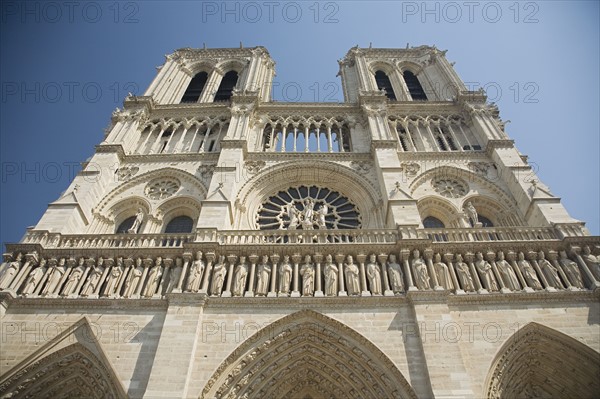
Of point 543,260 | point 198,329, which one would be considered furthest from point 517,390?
point 198,329

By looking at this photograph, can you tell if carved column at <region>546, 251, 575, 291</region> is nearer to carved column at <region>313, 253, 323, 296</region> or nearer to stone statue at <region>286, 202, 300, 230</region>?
carved column at <region>313, 253, 323, 296</region>

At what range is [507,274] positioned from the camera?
1039 centimetres

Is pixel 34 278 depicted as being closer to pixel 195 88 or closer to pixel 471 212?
pixel 471 212

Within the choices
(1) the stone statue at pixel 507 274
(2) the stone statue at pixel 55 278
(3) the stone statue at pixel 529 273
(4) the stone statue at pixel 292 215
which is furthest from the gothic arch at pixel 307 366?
(2) the stone statue at pixel 55 278

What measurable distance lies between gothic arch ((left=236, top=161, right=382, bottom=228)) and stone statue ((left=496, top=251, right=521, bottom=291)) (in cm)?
441

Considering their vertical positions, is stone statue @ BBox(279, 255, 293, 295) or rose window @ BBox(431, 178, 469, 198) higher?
rose window @ BBox(431, 178, 469, 198)

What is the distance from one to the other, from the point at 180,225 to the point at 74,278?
421 centimetres

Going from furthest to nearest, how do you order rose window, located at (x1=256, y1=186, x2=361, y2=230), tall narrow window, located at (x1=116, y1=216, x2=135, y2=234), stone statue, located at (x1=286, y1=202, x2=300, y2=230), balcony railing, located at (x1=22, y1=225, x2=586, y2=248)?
tall narrow window, located at (x1=116, y1=216, x2=135, y2=234) < rose window, located at (x1=256, y1=186, x2=361, y2=230) < stone statue, located at (x1=286, y1=202, x2=300, y2=230) < balcony railing, located at (x1=22, y1=225, x2=586, y2=248)

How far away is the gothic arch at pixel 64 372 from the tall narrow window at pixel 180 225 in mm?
4998

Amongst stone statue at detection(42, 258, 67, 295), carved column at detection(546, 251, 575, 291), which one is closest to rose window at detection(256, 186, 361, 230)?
carved column at detection(546, 251, 575, 291)

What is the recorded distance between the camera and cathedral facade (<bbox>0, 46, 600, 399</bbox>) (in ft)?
29.1

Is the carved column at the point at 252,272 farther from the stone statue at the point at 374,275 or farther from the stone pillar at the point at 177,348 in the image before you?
the stone statue at the point at 374,275

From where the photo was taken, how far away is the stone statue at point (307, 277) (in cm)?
1005

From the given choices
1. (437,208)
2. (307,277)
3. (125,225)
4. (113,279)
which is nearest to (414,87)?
(437,208)
